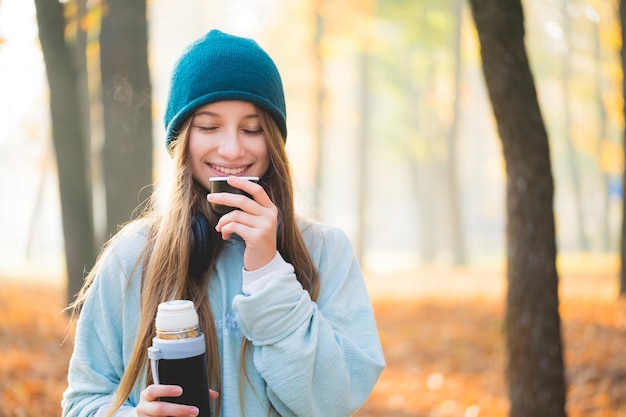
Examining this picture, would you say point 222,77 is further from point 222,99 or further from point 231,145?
point 231,145

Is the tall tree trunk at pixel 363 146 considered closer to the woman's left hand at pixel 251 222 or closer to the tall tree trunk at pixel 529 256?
the tall tree trunk at pixel 529 256

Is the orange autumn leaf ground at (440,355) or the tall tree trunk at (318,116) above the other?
the tall tree trunk at (318,116)

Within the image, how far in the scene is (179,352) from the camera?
5.49 feet

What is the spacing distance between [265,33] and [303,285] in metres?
19.3

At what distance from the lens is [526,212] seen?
4.08 m

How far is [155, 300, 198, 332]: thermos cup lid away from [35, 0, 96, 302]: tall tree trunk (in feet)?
19.7

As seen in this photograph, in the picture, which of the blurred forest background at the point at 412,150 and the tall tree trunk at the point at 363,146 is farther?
the tall tree trunk at the point at 363,146

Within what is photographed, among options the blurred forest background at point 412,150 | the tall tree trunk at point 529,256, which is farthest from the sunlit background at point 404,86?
the tall tree trunk at point 529,256

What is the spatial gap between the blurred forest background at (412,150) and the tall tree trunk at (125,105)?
76 millimetres

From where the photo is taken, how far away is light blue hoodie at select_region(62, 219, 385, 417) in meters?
1.88

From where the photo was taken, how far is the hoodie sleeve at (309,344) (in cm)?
187

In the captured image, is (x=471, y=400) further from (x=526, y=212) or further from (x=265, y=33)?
(x=265, y=33)

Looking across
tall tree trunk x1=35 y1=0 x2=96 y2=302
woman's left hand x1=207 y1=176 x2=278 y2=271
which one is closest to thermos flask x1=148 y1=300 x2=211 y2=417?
woman's left hand x1=207 y1=176 x2=278 y2=271

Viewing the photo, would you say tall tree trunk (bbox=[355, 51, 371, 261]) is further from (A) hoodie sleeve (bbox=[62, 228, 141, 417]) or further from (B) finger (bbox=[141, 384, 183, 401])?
(B) finger (bbox=[141, 384, 183, 401])
